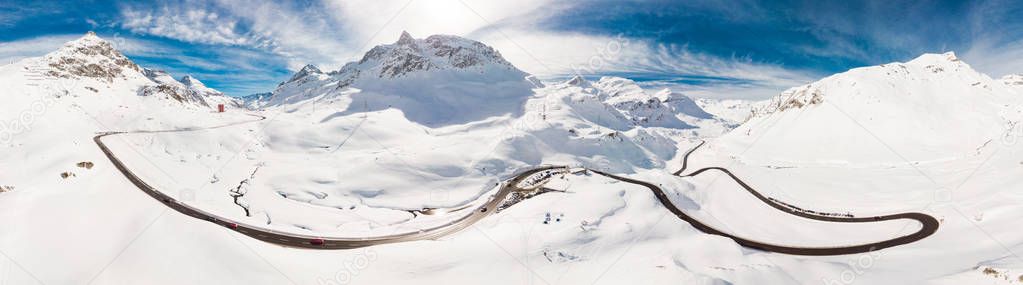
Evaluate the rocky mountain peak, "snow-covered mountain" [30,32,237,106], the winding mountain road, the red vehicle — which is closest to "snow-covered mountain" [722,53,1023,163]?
the winding mountain road

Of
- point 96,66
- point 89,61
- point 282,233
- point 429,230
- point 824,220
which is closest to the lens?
point 282,233

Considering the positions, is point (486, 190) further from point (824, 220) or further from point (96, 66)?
point (96, 66)

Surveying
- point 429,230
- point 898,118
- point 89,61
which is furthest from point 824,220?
point 89,61

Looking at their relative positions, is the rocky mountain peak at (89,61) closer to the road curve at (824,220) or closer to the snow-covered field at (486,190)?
the snow-covered field at (486,190)

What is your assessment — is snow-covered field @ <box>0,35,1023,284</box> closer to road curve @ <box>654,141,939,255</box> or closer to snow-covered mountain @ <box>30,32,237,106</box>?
snow-covered mountain @ <box>30,32,237,106</box>

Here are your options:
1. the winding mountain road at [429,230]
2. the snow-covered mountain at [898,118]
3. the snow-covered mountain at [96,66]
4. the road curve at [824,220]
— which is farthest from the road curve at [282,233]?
the snow-covered mountain at [898,118]

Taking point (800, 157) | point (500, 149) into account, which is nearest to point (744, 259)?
point (500, 149)
